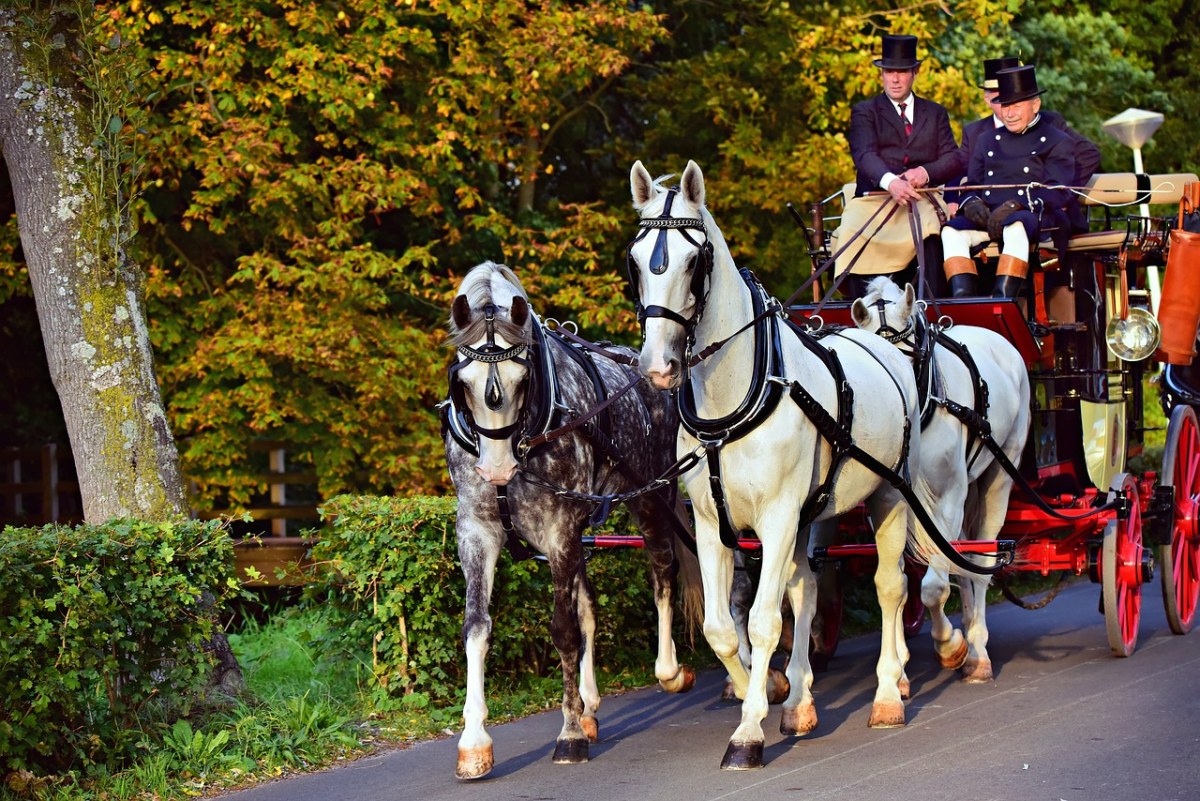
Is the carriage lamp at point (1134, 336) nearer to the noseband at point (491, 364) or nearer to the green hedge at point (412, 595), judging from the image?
the green hedge at point (412, 595)

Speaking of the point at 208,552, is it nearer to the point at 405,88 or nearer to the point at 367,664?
the point at 367,664

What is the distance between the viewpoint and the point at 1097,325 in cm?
951

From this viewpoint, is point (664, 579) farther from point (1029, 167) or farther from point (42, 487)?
point (42, 487)

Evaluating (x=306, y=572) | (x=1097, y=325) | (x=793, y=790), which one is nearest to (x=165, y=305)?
(x=306, y=572)

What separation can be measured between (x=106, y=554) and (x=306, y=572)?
2097 millimetres

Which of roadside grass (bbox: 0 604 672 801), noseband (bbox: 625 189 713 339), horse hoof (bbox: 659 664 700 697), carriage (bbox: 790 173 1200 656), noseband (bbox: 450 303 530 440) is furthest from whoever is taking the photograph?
carriage (bbox: 790 173 1200 656)

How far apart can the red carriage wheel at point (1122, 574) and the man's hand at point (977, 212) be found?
1.76 m

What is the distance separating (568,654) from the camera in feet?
22.4

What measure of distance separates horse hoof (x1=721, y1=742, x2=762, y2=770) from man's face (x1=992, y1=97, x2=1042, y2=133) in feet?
16.4

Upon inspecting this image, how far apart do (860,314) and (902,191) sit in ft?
4.04

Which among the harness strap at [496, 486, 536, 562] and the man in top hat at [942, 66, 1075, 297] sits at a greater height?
the man in top hat at [942, 66, 1075, 297]

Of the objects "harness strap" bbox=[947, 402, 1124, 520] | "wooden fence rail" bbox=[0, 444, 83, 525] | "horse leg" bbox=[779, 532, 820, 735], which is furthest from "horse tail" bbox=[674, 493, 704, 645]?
"wooden fence rail" bbox=[0, 444, 83, 525]

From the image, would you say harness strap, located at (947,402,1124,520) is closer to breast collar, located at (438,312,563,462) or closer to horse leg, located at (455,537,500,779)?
breast collar, located at (438,312,563,462)

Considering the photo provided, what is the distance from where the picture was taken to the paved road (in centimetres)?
602
